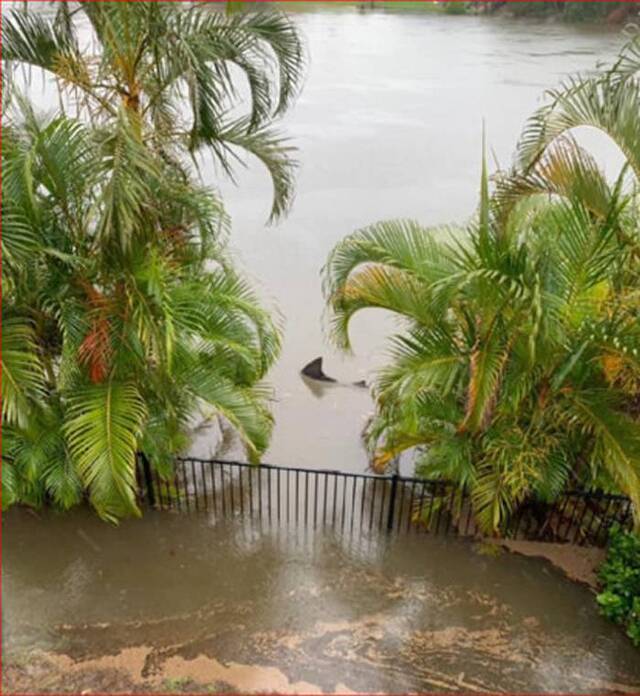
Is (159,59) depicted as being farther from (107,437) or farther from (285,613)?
(285,613)

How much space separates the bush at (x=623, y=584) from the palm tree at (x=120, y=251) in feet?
7.34

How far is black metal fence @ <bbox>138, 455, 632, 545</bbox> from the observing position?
4.30 metres

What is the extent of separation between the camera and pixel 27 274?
3.43 m

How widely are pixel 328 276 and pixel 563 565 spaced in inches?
96.1

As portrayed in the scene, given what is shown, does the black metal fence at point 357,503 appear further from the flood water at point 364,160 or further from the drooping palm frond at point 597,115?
the drooping palm frond at point 597,115

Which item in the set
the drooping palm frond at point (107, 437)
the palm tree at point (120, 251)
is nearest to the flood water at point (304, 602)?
the palm tree at point (120, 251)

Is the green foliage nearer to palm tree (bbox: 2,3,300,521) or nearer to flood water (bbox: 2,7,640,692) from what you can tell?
flood water (bbox: 2,7,640,692)

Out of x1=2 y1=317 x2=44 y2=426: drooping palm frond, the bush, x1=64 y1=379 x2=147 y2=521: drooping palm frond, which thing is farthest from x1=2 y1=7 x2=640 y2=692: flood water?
x1=2 y1=317 x2=44 y2=426: drooping palm frond

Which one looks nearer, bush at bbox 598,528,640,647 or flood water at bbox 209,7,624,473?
bush at bbox 598,528,640,647

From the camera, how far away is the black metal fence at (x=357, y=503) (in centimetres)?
→ 430

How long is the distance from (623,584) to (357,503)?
180cm

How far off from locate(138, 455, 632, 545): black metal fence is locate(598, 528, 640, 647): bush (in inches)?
12.2

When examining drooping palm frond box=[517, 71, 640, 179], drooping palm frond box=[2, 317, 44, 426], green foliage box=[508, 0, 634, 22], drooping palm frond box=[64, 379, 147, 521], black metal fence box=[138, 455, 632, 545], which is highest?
green foliage box=[508, 0, 634, 22]

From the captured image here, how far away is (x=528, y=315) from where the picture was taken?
3184 mm
